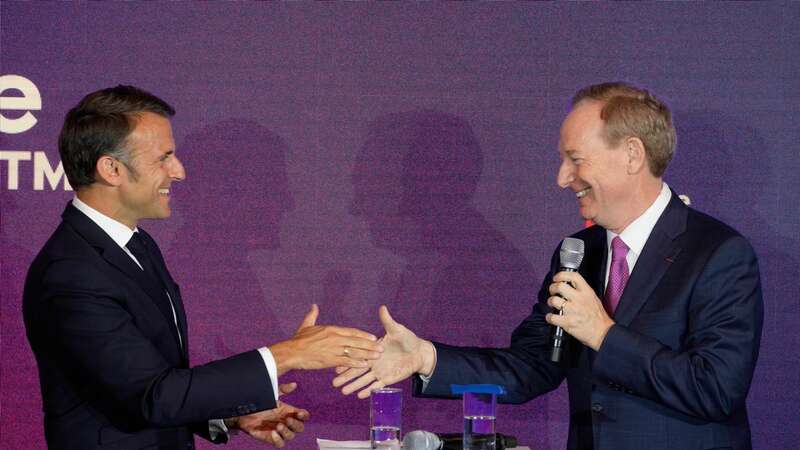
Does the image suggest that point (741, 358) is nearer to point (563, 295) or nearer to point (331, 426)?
point (563, 295)

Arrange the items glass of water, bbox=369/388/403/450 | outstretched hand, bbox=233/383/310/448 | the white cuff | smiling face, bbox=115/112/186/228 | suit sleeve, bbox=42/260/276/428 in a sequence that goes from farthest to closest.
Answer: glass of water, bbox=369/388/403/450 < outstretched hand, bbox=233/383/310/448 < smiling face, bbox=115/112/186/228 < the white cuff < suit sleeve, bbox=42/260/276/428

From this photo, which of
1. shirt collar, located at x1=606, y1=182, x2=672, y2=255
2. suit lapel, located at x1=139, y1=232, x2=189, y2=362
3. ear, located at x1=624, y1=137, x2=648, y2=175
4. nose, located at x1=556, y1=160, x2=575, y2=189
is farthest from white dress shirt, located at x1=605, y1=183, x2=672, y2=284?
suit lapel, located at x1=139, y1=232, x2=189, y2=362

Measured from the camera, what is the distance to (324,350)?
10.2ft

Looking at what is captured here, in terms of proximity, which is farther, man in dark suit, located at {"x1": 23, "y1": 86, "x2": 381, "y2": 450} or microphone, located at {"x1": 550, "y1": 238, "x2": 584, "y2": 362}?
microphone, located at {"x1": 550, "y1": 238, "x2": 584, "y2": 362}

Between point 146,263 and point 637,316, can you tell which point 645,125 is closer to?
point 637,316

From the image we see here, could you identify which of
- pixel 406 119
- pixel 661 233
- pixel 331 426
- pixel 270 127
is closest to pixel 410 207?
pixel 406 119

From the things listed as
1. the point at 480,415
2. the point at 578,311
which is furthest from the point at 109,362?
the point at 578,311

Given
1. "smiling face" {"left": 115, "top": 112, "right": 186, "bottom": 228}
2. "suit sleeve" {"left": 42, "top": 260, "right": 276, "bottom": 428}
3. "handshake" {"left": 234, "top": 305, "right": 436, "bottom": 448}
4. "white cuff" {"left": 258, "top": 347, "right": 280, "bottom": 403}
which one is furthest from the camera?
"smiling face" {"left": 115, "top": 112, "right": 186, "bottom": 228}

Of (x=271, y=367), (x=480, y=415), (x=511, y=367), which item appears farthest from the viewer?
(x=511, y=367)

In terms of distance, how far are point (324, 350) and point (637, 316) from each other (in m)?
0.93

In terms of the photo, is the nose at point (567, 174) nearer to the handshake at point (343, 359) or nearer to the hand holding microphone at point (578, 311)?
the hand holding microphone at point (578, 311)

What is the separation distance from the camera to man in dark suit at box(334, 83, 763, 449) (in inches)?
116

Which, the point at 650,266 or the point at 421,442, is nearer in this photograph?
the point at 650,266

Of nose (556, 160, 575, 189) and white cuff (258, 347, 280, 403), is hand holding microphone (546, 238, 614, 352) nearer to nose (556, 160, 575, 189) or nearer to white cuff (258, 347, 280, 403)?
nose (556, 160, 575, 189)
